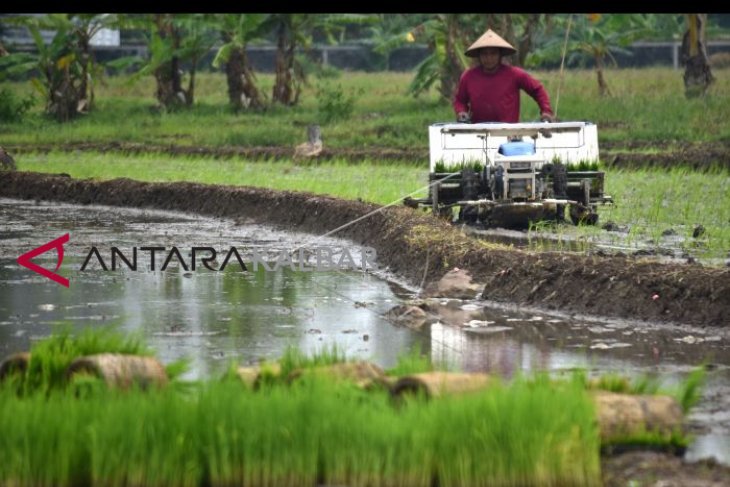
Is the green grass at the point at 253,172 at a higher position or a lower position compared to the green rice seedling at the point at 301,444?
lower

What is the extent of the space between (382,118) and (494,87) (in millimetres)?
16851

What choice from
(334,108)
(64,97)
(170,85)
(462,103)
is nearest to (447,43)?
(334,108)

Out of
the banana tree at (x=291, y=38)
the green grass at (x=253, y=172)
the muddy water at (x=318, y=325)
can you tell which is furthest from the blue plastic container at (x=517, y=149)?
the banana tree at (x=291, y=38)

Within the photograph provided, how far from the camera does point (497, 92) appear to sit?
43.8ft

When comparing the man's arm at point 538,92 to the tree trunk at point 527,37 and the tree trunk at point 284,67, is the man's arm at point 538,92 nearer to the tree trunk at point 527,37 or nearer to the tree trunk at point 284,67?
the tree trunk at point 527,37

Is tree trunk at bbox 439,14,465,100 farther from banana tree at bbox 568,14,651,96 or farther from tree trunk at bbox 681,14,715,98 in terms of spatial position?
tree trunk at bbox 681,14,715,98

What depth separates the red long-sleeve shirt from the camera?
13266 mm

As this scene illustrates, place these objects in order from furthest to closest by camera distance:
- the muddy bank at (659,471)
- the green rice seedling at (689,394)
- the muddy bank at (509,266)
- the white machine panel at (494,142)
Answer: the white machine panel at (494,142)
the muddy bank at (509,266)
the green rice seedling at (689,394)
the muddy bank at (659,471)

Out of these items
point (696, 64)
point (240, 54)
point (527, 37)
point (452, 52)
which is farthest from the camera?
point (240, 54)

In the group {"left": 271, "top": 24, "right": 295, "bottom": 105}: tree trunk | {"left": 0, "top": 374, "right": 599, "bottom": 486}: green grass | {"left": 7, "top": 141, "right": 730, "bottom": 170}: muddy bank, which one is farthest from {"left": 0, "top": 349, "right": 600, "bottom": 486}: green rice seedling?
{"left": 271, "top": 24, "right": 295, "bottom": 105}: tree trunk

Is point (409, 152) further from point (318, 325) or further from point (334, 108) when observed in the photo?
point (318, 325)

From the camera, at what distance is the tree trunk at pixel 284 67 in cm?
3086

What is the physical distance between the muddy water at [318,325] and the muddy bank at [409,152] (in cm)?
882
